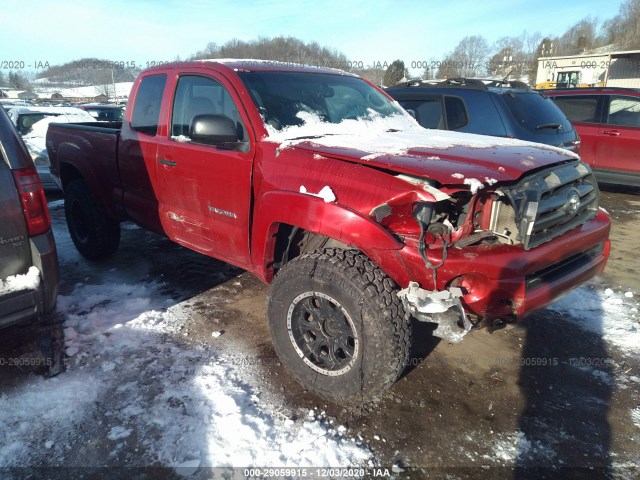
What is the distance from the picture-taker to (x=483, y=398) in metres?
2.80

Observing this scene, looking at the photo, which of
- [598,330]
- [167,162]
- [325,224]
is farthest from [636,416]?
[167,162]

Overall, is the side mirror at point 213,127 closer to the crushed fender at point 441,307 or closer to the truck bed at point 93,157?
the crushed fender at point 441,307

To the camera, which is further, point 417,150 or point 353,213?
point 417,150

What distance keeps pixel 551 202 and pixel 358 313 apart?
120 cm

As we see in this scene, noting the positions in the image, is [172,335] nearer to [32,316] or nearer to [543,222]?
[32,316]

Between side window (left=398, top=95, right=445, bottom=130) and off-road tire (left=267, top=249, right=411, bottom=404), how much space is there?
3848mm

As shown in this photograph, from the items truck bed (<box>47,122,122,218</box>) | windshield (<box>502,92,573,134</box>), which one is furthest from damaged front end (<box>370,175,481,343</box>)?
windshield (<box>502,92,573,134</box>)

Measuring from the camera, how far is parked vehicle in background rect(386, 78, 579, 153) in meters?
5.40

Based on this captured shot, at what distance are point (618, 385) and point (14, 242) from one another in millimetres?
3744

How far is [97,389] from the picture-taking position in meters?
2.79

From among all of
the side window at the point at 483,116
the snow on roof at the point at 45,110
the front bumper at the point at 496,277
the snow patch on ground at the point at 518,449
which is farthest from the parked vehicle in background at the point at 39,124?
the snow patch on ground at the point at 518,449

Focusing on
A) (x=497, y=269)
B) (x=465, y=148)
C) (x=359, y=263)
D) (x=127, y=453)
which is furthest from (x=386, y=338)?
(x=127, y=453)

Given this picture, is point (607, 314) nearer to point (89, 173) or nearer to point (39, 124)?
point (89, 173)

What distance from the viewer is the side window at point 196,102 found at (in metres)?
3.29
